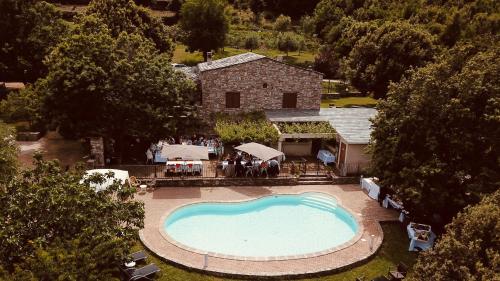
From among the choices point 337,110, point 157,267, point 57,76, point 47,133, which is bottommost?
point 157,267

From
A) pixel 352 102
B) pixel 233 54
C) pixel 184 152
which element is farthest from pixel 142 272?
pixel 233 54

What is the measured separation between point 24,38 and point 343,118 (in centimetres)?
3007

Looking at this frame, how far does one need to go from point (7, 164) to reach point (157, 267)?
8670 mm

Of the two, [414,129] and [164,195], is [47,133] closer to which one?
[164,195]

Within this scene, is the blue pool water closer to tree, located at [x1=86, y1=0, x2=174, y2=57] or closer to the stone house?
the stone house

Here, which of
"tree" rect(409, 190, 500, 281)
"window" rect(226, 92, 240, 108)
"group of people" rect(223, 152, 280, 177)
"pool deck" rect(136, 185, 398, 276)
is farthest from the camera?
"window" rect(226, 92, 240, 108)

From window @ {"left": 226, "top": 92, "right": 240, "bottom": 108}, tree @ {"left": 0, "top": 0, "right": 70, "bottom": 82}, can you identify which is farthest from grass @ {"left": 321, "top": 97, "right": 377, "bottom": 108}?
tree @ {"left": 0, "top": 0, "right": 70, "bottom": 82}

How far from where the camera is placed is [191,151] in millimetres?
29672

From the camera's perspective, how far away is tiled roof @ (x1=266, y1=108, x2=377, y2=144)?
3183 cm

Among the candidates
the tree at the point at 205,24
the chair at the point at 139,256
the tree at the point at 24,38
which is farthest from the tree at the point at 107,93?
the tree at the point at 205,24

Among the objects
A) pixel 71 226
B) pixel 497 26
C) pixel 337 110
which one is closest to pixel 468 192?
pixel 337 110

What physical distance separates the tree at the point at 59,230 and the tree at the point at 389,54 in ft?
109

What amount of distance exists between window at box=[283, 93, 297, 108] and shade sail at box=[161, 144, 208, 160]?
929 centimetres

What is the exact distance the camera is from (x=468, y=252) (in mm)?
14266
